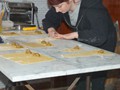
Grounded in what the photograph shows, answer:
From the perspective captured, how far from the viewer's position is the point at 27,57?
64.1 inches

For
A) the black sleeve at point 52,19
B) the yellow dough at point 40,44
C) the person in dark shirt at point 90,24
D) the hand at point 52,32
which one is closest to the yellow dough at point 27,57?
the yellow dough at point 40,44

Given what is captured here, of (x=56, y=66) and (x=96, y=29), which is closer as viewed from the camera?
(x=56, y=66)

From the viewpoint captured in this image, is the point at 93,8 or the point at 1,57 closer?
the point at 1,57

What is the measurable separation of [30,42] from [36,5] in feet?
4.12

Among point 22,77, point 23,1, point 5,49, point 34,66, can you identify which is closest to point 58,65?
point 34,66

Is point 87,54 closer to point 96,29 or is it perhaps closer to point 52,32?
point 96,29

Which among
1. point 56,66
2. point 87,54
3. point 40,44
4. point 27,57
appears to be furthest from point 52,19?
point 56,66

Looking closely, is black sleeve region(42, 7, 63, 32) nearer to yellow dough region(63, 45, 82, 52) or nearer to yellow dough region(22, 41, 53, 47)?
yellow dough region(22, 41, 53, 47)

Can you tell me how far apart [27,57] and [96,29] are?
1.99 ft

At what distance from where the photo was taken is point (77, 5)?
2166mm

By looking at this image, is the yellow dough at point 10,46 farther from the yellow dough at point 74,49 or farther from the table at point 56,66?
the yellow dough at point 74,49

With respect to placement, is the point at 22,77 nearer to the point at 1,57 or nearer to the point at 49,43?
the point at 1,57

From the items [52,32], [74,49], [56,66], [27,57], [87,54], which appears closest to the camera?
[56,66]

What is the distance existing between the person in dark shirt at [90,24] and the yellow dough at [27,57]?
0.44 meters
